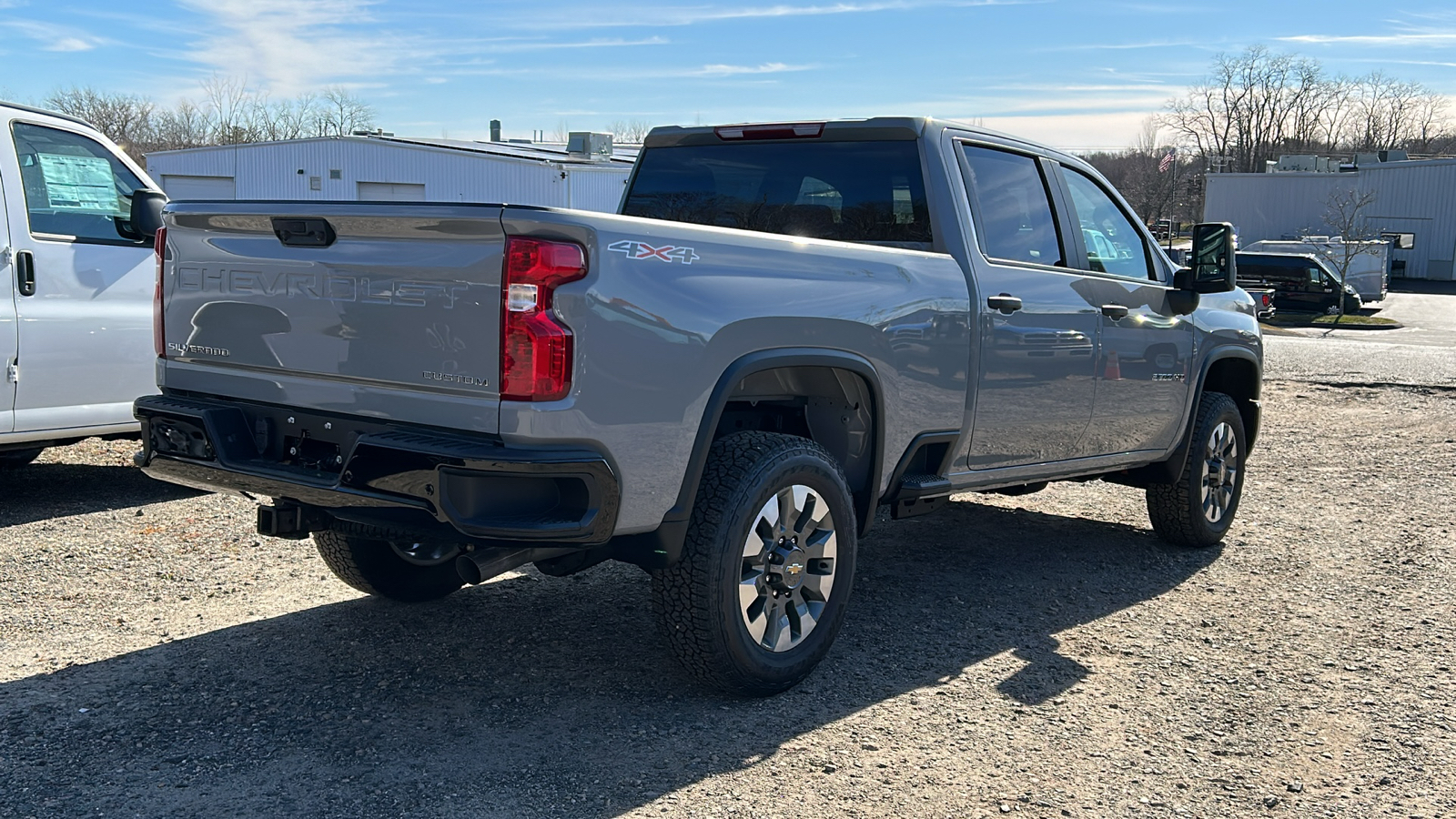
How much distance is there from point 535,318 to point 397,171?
37.6 meters

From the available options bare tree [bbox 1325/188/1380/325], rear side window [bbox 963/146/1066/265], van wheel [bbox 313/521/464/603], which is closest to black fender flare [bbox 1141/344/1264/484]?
rear side window [bbox 963/146/1066/265]

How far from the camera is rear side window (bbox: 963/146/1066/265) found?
17.2 ft

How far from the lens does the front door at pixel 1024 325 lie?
5.10 metres

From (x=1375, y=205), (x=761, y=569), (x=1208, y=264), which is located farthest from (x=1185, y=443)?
(x=1375, y=205)

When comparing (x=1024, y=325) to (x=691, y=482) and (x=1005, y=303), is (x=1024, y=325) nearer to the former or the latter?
(x=1005, y=303)

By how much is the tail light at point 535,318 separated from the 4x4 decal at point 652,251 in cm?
14

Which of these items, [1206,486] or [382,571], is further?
[1206,486]

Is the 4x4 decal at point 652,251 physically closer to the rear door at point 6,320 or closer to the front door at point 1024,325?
the front door at point 1024,325

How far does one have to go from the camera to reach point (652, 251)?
3.70 m

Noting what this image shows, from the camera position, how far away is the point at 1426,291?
146 ft

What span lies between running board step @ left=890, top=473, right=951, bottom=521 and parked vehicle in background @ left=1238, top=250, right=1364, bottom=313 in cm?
2776

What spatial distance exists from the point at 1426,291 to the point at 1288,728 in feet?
152

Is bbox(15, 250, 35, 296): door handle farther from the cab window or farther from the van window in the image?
the cab window

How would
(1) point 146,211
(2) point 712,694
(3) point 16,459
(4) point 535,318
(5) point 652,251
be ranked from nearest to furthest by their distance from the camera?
(4) point 535,318 → (5) point 652,251 → (2) point 712,694 → (1) point 146,211 → (3) point 16,459
